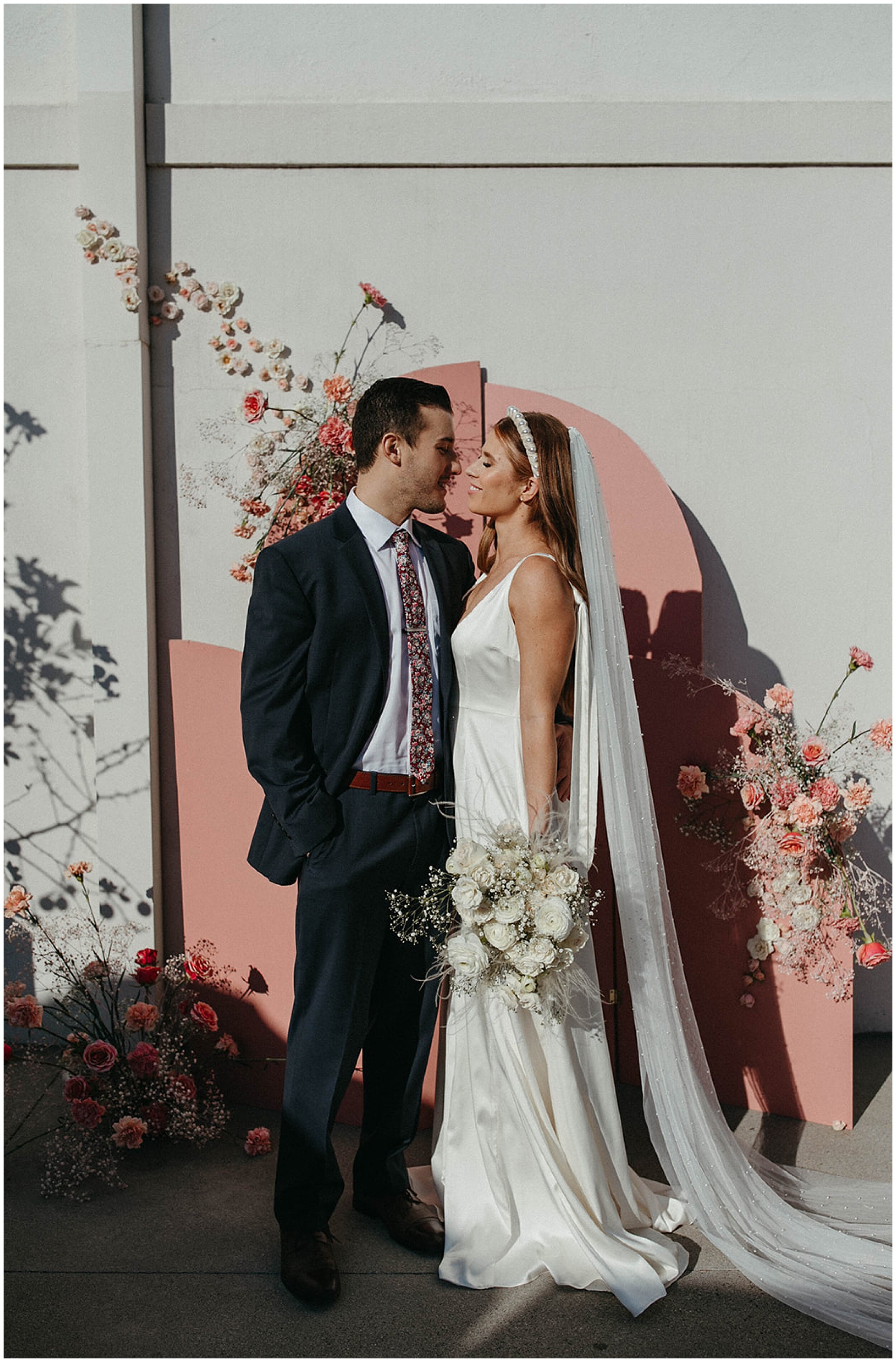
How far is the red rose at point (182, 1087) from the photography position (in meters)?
3.34

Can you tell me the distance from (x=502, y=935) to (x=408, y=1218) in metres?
1.09

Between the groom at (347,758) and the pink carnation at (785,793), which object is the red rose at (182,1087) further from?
the pink carnation at (785,793)

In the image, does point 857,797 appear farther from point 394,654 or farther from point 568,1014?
point 394,654

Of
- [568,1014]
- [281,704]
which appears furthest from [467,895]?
[281,704]

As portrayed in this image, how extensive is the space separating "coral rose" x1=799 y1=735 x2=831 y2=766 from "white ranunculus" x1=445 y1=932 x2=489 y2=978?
154 centimetres

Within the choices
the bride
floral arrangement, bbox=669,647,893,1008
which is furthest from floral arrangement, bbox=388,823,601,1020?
floral arrangement, bbox=669,647,893,1008

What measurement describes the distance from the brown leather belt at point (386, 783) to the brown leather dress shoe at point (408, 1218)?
4.10 feet

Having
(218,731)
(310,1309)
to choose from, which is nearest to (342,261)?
(218,731)

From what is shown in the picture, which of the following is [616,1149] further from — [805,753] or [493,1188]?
[805,753]

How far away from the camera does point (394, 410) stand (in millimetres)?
2828

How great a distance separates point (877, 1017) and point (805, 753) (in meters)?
1.45

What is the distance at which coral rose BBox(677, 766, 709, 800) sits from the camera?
11.5ft

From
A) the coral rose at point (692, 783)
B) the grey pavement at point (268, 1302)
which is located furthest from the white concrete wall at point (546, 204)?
the grey pavement at point (268, 1302)

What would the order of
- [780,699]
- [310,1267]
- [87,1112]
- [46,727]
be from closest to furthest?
→ [310,1267], [87,1112], [780,699], [46,727]
